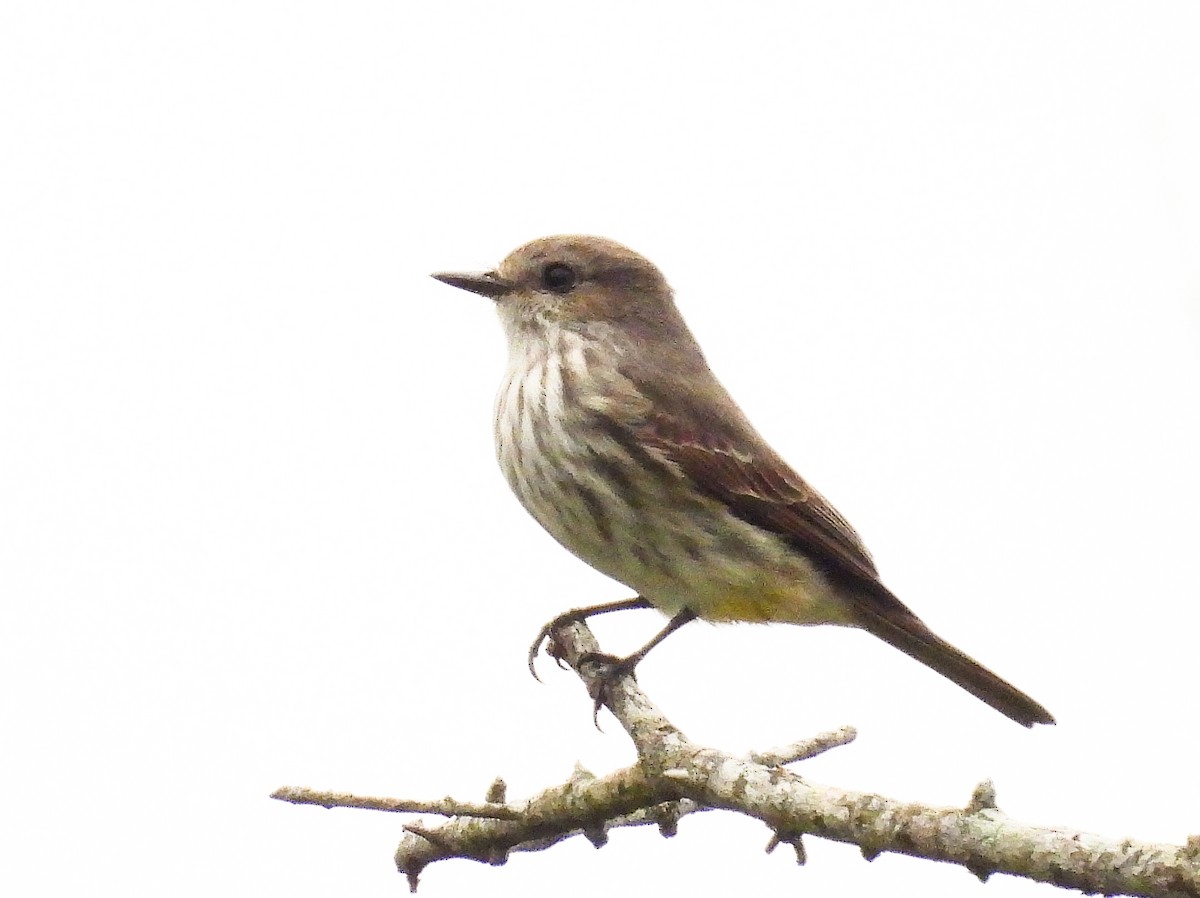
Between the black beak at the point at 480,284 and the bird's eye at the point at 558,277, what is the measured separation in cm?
15

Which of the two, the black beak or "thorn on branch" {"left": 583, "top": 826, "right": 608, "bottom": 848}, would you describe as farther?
the black beak

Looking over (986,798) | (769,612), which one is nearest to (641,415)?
(769,612)

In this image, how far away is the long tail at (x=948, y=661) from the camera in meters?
5.87

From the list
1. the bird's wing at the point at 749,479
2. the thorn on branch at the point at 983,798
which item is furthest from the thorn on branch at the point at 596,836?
the bird's wing at the point at 749,479

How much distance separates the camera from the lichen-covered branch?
286cm

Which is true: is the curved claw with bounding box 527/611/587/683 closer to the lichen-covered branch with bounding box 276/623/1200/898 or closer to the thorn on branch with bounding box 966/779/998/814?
the lichen-covered branch with bounding box 276/623/1200/898

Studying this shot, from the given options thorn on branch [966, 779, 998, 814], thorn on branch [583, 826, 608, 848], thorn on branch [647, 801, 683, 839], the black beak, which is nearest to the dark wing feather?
the black beak

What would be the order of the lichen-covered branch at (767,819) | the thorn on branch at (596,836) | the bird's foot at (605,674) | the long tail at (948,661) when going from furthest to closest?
the long tail at (948,661)
the bird's foot at (605,674)
the thorn on branch at (596,836)
the lichen-covered branch at (767,819)

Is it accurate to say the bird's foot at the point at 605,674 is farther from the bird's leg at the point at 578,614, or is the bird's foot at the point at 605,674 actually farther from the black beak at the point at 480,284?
the black beak at the point at 480,284

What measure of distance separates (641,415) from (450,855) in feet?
7.51

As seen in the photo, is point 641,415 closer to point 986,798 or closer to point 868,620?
point 868,620

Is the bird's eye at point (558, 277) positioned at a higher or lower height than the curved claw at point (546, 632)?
higher

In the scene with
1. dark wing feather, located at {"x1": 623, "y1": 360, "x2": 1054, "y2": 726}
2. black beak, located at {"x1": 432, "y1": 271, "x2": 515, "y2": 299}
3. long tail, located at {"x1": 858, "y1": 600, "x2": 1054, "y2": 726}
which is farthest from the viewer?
black beak, located at {"x1": 432, "y1": 271, "x2": 515, "y2": 299}

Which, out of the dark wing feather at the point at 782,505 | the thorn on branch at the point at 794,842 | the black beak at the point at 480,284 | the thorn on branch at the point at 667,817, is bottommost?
the thorn on branch at the point at 794,842
